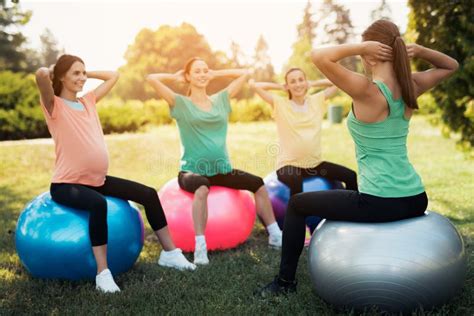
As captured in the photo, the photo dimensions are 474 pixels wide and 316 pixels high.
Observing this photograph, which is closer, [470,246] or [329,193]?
[329,193]

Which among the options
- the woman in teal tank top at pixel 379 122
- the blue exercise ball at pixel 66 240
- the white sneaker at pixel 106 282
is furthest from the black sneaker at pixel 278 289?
the blue exercise ball at pixel 66 240

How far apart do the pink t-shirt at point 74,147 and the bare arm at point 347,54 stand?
222 centimetres

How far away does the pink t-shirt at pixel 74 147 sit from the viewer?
14.0 ft

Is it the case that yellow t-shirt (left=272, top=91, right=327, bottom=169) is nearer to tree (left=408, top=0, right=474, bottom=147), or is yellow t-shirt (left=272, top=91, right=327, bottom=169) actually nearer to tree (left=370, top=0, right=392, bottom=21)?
tree (left=408, top=0, right=474, bottom=147)

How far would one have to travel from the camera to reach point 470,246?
193 inches

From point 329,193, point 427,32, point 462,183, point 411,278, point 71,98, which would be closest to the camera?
point 411,278

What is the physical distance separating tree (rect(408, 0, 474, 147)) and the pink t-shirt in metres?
7.24

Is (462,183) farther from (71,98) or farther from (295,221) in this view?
(71,98)

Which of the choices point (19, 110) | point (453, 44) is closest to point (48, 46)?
point (19, 110)

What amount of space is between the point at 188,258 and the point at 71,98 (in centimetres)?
199

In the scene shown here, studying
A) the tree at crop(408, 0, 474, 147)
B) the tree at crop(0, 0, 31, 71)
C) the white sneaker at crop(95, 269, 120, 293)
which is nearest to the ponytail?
the white sneaker at crop(95, 269, 120, 293)

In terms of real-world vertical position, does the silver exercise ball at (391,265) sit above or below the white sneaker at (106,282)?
above

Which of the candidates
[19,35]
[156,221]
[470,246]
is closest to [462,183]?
[470,246]

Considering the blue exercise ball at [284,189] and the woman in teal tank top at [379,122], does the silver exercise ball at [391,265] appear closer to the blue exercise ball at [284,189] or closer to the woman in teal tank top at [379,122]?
the woman in teal tank top at [379,122]
